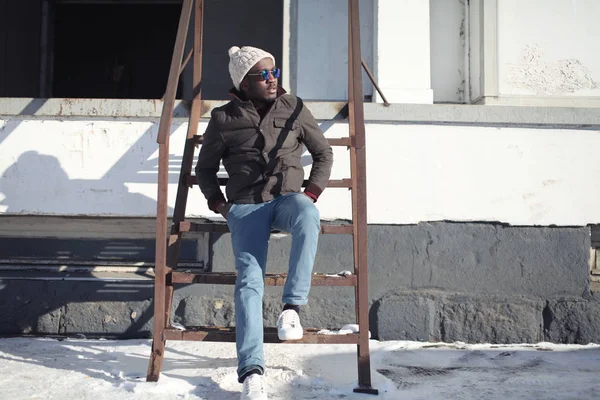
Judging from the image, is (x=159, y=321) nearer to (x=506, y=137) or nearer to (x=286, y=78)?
(x=286, y=78)

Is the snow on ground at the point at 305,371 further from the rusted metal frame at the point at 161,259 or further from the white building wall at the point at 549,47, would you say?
the white building wall at the point at 549,47

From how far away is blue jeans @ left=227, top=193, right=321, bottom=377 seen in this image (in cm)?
307

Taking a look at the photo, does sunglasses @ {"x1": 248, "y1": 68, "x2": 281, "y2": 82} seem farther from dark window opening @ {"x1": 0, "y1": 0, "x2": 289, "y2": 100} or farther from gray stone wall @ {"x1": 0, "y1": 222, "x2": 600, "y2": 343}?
dark window opening @ {"x1": 0, "y1": 0, "x2": 289, "y2": 100}

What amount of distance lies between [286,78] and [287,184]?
1.46 meters

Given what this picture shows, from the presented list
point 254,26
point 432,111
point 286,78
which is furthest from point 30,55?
point 432,111

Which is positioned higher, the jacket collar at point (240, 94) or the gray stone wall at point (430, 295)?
the jacket collar at point (240, 94)

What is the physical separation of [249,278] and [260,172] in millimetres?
593

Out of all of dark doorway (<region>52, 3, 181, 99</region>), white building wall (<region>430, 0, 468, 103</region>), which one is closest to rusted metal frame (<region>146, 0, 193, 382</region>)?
white building wall (<region>430, 0, 468, 103</region>)

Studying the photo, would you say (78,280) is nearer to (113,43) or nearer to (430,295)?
(430,295)

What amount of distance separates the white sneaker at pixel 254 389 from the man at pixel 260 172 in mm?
289

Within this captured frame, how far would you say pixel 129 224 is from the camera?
4.54 m

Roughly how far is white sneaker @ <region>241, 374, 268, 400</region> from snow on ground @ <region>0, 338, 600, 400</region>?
0.18 m

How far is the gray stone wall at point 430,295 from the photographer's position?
4.31 m

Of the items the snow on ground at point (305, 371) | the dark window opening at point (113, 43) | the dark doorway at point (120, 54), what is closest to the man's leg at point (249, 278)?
the snow on ground at point (305, 371)
